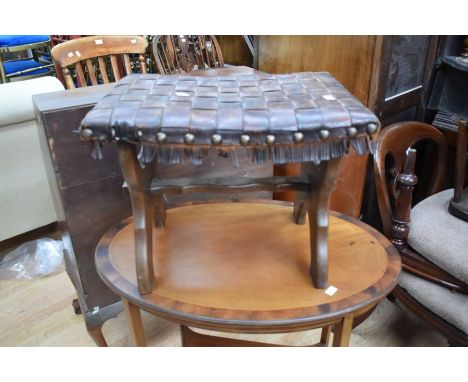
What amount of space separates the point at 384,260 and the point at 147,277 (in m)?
0.46

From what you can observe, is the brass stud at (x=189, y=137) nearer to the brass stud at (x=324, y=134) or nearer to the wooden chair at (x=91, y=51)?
the brass stud at (x=324, y=134)

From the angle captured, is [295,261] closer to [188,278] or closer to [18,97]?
[188,278]

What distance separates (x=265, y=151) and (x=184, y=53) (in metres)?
1.29

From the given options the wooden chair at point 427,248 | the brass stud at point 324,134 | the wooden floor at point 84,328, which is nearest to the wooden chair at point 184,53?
the wooden chair at point 427,248

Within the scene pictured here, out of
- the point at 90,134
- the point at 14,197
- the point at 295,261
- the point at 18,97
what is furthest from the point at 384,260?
the point at 14,197

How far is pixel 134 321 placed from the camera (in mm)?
801

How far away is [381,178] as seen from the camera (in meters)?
1.13

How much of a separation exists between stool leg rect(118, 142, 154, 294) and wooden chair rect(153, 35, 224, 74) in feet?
3.51

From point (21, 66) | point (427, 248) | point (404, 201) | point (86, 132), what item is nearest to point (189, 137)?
point (86, 132)

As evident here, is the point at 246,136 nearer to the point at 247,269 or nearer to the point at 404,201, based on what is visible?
the point at 247,269

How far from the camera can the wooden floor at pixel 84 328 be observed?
53.5 inches

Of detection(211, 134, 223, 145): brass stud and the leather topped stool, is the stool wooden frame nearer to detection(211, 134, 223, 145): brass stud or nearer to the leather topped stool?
the leather topped stool

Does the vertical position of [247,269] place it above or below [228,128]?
below

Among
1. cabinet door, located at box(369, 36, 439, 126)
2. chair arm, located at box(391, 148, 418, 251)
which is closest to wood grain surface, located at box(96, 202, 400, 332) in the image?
chair arm, located at box(391, 148, 418, 251)
